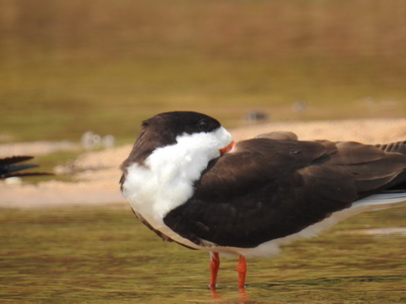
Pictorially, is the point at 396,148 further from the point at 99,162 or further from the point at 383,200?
the point at 99,162

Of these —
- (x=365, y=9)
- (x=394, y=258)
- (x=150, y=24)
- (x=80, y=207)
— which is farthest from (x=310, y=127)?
(x=365, y=9)

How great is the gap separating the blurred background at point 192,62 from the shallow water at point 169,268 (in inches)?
205

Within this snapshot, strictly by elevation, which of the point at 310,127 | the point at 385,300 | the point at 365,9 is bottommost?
the point at 385,300

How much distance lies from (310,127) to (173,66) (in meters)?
7.86

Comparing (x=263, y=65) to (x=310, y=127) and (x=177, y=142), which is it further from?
(x=177, y=142)

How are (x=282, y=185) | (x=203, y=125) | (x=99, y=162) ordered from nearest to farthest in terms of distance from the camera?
(x=203, y=125)
(x=282, y=185)
(x=99, y=162)

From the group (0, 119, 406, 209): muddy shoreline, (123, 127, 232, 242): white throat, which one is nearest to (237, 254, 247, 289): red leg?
(123, 127, 232, 242): white throat

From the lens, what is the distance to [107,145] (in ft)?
40.0

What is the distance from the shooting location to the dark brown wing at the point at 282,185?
600 centimetres

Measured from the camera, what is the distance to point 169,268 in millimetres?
6680

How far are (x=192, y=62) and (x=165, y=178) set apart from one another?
13747 mm

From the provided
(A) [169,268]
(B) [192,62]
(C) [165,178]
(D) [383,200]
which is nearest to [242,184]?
(C) [165,178]

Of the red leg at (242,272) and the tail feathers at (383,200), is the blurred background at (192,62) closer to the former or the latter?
the red leg at (242,272)

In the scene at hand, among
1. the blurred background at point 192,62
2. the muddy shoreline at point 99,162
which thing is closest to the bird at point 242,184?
the muddy shoreline at point 99,162
